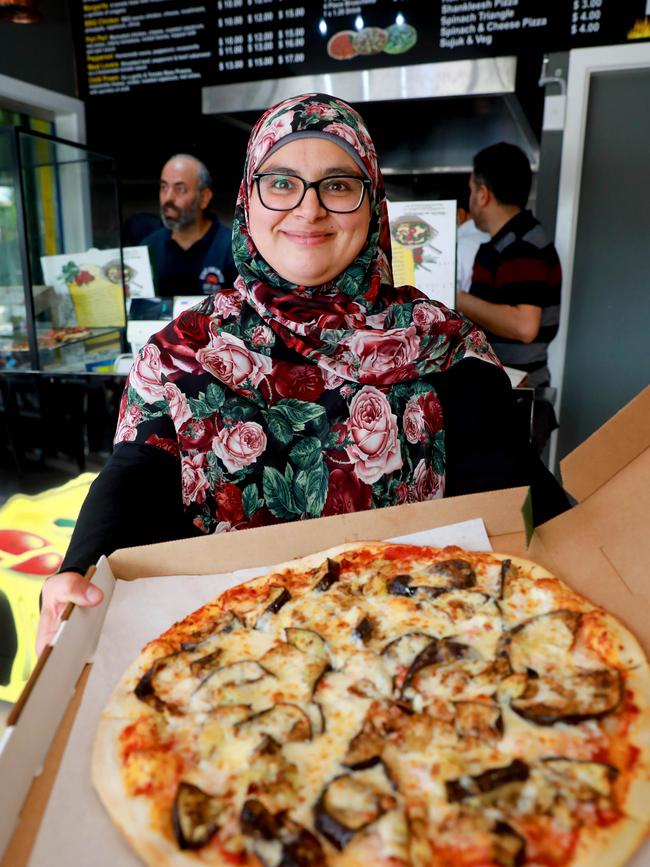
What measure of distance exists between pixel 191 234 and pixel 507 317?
7.36 feet

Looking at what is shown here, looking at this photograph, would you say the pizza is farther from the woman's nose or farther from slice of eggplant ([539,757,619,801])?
the woman's nose

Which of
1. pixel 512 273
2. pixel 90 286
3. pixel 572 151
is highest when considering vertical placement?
pixel 572 151

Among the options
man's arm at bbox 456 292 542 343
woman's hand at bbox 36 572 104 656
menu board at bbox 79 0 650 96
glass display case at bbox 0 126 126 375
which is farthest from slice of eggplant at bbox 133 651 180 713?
menu board at bbox 79 0 650 96

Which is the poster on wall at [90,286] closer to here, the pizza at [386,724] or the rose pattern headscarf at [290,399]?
the rose pattern headscarf at [290,399]

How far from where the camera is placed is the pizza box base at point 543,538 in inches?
35.9

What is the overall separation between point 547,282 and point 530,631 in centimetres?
223

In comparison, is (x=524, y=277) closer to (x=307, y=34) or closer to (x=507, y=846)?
(x=307, y=34)

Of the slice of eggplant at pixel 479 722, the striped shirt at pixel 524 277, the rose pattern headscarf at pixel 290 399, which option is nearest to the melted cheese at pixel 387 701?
the slice of eggplant at pixel 479 722

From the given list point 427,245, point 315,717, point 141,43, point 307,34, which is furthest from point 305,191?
point 141,43

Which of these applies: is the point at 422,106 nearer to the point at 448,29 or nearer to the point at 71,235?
the point at 448,29

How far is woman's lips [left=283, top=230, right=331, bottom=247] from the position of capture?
129 centimetres

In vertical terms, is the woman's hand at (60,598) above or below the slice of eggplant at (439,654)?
above

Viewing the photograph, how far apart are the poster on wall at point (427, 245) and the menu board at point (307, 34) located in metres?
1.34

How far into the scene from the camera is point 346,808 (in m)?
0.70
